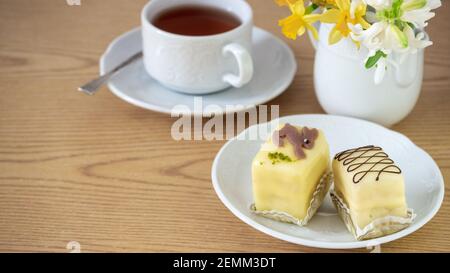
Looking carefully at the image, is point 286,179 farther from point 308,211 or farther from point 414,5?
point 414,5

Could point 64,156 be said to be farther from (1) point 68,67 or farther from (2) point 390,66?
(2) point 390,66

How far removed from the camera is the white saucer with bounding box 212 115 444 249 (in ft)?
2.67

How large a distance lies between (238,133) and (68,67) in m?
0.36

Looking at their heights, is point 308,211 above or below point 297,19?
below

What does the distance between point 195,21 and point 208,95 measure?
14 centimetres

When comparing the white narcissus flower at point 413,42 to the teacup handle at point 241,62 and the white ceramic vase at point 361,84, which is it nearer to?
the white ceramic vase at point 361,84

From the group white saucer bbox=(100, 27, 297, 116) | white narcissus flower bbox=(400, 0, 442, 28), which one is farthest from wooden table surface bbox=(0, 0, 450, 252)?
white narcissus flower bbox=(400, 0, 442, 28)

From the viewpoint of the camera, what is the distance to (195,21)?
1135mm

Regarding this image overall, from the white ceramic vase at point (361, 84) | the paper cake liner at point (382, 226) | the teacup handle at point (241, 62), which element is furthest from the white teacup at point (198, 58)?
the paper cake liner at point (382, 226)

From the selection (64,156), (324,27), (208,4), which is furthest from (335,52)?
(64,156)

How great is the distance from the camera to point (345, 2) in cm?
83

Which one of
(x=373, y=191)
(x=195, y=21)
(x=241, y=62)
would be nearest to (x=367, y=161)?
(x=373, y=191)

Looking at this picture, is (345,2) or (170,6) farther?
(170,6)

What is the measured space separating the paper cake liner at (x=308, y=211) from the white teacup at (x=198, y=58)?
0.86ft
